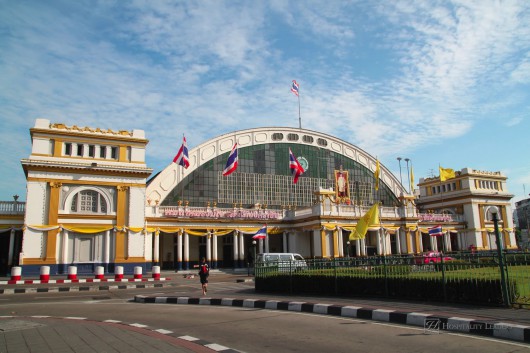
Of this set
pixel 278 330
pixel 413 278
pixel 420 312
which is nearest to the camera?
pixel 278 330

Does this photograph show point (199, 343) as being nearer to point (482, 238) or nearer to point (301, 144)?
point (301, 144)

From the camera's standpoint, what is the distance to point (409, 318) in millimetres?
11664

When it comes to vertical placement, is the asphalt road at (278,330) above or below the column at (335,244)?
below

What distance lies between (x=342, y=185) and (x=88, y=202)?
32.8 m

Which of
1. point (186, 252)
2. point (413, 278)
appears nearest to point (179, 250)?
point (186, 252)

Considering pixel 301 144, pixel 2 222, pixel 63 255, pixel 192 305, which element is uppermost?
pixel 301 144

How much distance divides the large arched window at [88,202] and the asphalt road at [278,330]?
23519 mm

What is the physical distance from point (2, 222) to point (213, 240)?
2098cm

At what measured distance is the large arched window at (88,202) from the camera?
3941cm

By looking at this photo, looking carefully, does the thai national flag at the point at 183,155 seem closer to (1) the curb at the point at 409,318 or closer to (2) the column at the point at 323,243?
(2) the column at the point at 323,243

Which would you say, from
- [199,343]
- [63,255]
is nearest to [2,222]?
[63,255]

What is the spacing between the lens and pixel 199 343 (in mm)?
9320

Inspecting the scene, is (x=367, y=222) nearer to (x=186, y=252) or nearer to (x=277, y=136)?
(x=186, y=252)

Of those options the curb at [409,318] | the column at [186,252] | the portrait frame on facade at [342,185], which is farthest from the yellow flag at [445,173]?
the curb at [409,318]
